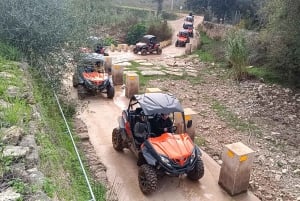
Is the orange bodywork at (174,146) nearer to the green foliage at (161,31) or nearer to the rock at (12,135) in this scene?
the rock at (12,135)

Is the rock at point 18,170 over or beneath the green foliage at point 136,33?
over

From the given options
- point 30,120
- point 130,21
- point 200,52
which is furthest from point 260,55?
point 130,21

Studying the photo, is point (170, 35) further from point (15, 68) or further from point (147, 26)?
point (15, 68)

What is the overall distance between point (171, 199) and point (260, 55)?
1175 cm

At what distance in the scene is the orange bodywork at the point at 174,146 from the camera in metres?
6.03

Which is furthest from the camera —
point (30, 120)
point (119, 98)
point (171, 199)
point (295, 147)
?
point (119, 98)

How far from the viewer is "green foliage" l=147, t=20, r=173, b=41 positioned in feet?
98.3

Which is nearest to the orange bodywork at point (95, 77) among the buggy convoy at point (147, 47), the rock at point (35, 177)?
the rock at point (35, 177)

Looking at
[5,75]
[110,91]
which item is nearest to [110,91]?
[110,91]

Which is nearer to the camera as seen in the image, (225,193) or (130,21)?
(225,193)

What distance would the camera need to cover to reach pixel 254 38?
1630 centimetres

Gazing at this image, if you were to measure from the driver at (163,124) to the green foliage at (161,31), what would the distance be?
23698mm

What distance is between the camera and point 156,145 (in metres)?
6.23

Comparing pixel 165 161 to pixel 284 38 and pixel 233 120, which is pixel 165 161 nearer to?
pixel 233 120
